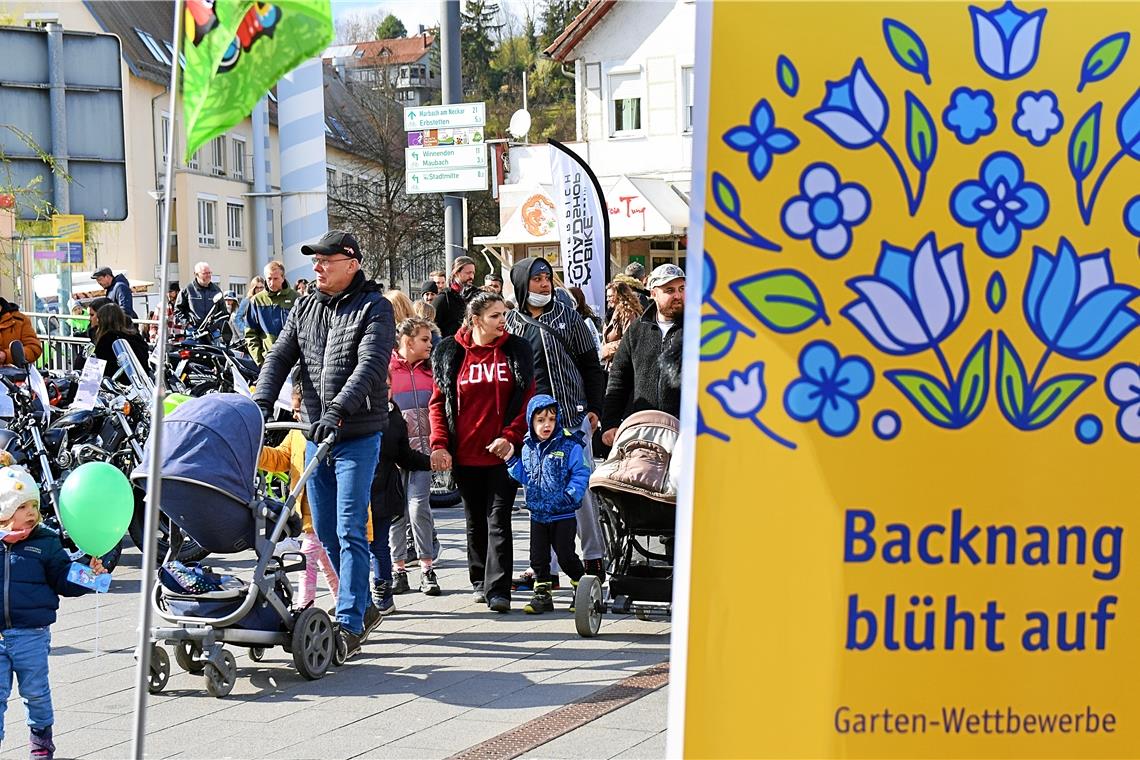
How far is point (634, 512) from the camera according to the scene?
25.8 feet

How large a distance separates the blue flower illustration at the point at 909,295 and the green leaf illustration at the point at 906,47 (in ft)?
0.96

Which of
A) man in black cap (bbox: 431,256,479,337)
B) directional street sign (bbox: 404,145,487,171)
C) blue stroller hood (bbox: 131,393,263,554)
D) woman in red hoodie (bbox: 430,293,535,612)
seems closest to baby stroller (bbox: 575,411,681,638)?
woman in red hoodie (bbox: 430,293,535,612)

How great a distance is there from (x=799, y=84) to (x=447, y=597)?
22.8 feet

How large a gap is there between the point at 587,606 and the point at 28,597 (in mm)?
3096

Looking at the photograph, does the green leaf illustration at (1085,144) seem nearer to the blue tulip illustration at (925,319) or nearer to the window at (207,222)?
the blue tulip illustration at (925,319)

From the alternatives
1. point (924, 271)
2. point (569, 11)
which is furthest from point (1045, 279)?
point (569, 11)

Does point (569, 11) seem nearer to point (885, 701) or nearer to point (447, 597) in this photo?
point (447, 597)

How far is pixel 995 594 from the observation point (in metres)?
2.77

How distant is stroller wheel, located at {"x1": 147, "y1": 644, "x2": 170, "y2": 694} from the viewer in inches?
271

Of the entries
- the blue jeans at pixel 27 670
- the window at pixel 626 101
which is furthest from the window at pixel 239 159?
the blue jeans at pixel 27 670

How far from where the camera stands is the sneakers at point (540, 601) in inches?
344

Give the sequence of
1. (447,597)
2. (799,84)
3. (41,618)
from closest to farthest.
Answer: (799,84) < (41,618) < (447,597)

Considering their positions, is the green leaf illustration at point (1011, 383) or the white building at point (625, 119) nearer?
the green leaf illustration at point (1011, 383)

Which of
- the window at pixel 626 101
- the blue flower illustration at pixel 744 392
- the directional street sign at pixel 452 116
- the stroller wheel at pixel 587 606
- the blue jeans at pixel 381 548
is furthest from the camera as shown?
the window at pixel 626 101
